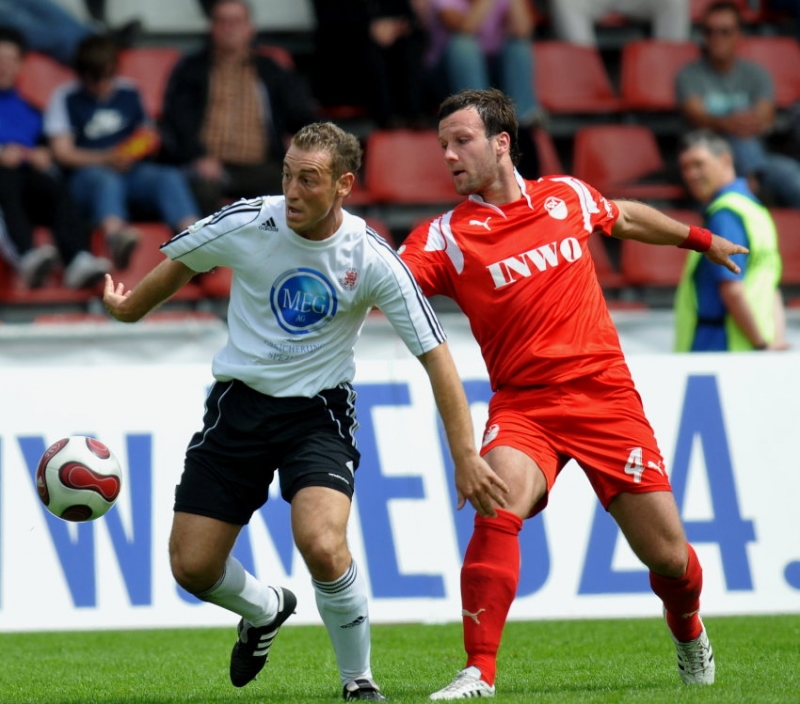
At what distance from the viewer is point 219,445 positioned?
532cm

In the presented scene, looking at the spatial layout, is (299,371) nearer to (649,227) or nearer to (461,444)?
(461,444)

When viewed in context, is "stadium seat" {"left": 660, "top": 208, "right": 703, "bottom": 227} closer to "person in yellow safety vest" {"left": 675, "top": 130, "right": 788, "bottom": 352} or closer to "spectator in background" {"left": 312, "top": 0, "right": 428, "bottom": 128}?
"spectator in background" {"left": 312, "top": 0, "right": 428, "bottom": 128}

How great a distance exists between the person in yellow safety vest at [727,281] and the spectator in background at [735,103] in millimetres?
3827

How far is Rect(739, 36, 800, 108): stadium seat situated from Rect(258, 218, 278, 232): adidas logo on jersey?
9833 mm

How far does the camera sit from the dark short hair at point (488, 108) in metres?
5.47

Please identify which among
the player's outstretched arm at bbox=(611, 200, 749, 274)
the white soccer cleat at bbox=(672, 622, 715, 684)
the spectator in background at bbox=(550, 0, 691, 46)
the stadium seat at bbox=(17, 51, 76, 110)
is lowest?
the white soccer cleat at bbox=(672, 622, 715, 684)

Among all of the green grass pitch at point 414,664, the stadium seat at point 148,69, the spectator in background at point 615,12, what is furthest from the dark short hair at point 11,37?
the green grass pitch at point 414,664

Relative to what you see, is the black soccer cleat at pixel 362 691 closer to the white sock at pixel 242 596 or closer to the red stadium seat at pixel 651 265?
the white sock at pixel 242 596

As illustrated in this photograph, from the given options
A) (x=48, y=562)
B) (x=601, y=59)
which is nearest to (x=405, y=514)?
(x=48, y=562)

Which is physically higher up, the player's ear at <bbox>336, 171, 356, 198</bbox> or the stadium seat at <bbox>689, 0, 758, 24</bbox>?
the stadium seat at <bbox>689, 0, 758, 24</bbox>

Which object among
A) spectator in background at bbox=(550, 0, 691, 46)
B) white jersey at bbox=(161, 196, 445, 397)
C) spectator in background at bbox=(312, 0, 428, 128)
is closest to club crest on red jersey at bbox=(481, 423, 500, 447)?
white jersey at bbox=(161, 196, 445, 397)

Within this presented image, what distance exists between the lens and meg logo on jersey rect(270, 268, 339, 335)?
17.0 ft

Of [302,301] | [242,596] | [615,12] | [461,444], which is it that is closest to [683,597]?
[461,444]

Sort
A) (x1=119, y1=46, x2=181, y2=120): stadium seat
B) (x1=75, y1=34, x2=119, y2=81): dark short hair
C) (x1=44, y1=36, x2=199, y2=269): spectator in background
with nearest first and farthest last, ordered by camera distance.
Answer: (x1=44, y1=36, x2=199, y2=269): spectator in background
(x1=75, y1=34, x2=119, y2=81): dark short hair
(x1=119, y1=46, x2=181, y2=120): stadium seat
